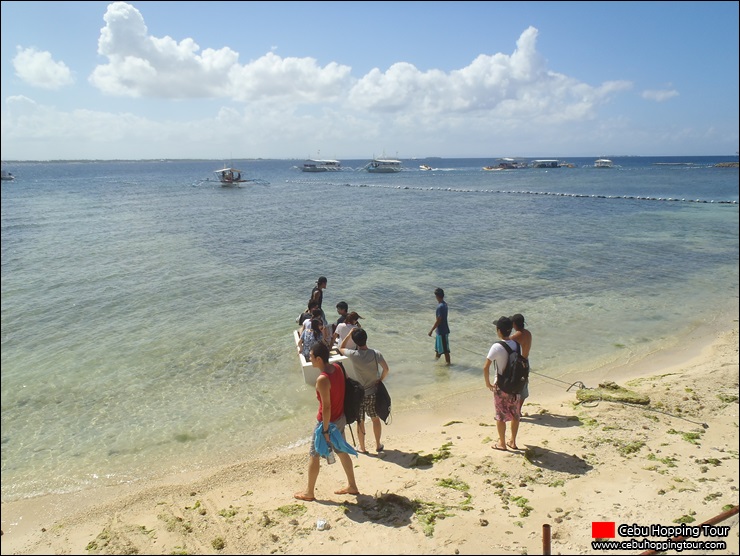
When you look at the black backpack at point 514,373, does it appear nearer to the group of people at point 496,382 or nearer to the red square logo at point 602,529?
the group of people at point 496,382

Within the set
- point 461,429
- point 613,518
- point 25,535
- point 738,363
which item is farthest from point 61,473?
point 738,363

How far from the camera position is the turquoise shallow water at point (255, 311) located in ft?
29.4

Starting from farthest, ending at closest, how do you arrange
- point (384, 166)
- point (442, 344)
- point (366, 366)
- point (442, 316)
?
1. point (384, 166)
2. point (442, 344)
3. point (442, 316)
4. point (366, 366)

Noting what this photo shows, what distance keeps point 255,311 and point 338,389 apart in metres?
10.8

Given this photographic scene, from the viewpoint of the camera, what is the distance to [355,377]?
6723mm

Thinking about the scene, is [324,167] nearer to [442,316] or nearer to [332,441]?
[442,316]

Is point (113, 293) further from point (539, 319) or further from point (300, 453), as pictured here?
point (539, 319)

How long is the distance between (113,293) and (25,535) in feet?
44.3

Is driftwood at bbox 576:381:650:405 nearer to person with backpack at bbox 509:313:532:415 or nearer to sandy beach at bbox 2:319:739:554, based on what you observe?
sandy beach at bbox 2:319:739:554

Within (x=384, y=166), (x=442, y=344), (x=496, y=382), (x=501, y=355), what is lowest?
(x=442, y=344)

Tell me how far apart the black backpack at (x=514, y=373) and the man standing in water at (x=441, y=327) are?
12.4ft

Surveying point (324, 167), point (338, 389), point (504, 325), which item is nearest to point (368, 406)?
point (338, 389)

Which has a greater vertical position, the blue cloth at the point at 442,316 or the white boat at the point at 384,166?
the white boat at the point at 384,166

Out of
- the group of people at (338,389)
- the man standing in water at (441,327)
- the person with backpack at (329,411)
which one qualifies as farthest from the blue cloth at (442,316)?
the person with backpack at (329,411)
